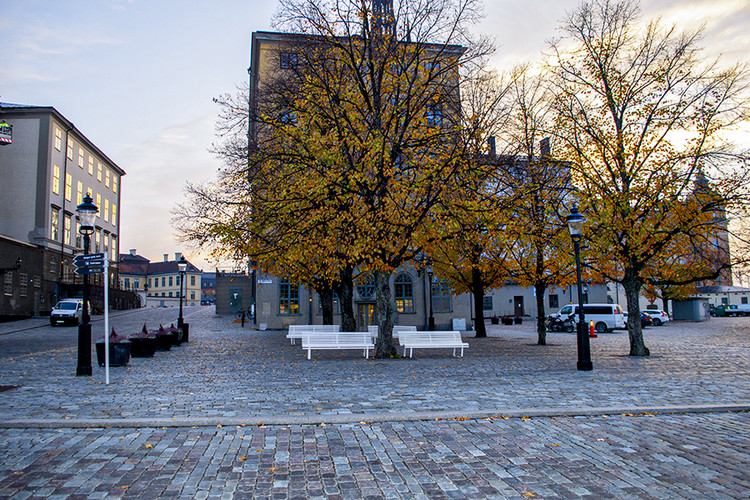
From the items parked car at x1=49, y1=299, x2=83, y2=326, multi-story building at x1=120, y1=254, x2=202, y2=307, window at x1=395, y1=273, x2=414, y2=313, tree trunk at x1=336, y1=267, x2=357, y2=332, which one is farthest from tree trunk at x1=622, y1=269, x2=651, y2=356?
multi-story building at x1=120, y1=254, x2=202, y2=307

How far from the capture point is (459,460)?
18.9 feet

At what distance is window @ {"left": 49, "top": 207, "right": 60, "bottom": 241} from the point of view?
46.7 metres

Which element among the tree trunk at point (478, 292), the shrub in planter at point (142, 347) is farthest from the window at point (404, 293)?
the shrub in planter at point (142, 347)

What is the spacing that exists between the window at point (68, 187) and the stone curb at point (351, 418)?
4958 cm

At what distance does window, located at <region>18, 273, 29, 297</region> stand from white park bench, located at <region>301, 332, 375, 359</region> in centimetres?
3221

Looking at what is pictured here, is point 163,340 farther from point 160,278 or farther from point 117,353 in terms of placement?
point 160,278

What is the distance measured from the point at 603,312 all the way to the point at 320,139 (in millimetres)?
29361

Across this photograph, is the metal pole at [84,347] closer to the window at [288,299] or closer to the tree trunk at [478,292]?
the tree trunk at [478,292]

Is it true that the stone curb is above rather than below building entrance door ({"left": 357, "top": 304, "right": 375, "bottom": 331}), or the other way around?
below

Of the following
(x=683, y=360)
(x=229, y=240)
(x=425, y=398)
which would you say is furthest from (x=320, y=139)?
(x=683, y=360)

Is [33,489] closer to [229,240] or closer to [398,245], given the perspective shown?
[398,245]

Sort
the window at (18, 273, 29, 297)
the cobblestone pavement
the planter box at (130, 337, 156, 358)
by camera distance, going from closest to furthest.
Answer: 1. the cobblestone pavement
2. the planter box at (130, 337, 156, 358)
3. the window at (18, 273, 29, 297)

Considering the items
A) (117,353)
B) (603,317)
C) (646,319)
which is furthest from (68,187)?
(646,319)

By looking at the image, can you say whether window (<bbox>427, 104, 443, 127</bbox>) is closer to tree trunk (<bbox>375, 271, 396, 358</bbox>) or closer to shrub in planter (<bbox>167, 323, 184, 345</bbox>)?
tree trunk (<bbox>375, 271, 396, 358</bbox>)
